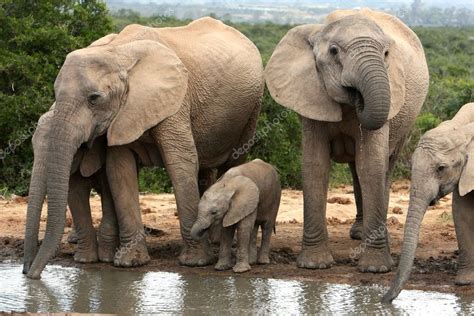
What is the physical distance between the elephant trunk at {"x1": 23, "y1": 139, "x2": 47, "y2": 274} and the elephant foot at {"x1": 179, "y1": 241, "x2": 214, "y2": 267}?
Result: 1208 millimetres

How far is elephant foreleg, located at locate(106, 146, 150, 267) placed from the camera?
30.7 ft

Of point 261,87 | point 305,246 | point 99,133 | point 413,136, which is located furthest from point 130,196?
point 413,136

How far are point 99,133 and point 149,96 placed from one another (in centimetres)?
52

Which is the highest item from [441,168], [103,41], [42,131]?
[103,41]

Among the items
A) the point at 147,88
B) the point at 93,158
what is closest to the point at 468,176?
the point at 147,88

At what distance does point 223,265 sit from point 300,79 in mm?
1495

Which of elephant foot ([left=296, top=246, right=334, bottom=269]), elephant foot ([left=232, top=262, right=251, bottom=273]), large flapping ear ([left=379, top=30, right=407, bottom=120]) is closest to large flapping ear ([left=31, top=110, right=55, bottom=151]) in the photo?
elephant foot ([left=232, top=262, right=251, bottom=273])

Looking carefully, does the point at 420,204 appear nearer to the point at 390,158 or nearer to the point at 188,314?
the point at 188,314

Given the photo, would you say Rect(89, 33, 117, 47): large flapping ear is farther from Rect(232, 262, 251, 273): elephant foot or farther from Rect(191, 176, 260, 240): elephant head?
Rect(232, 262, 251, 273): elephant foot

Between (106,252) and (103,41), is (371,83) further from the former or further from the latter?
(106,252)

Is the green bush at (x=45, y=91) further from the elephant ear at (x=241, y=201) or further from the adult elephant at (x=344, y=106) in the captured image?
the elephant ear at (x=241, y=201)

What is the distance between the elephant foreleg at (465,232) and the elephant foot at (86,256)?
113 inches

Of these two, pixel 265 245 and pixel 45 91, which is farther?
pixel 45 91

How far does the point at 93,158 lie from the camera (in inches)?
369
